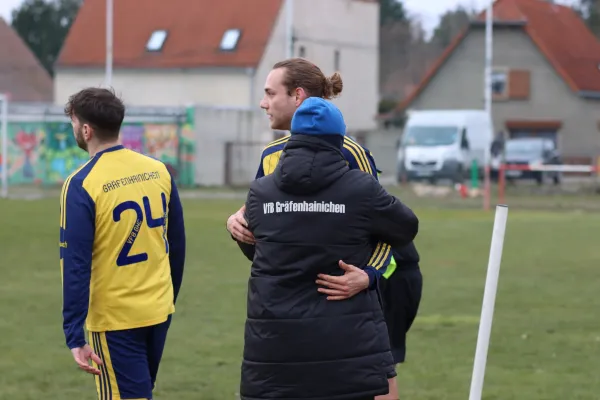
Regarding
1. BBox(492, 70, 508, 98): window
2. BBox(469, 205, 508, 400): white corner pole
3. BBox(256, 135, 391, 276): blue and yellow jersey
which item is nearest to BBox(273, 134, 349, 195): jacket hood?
BBox(256, 135, 391, 276): blue and yellow jersey

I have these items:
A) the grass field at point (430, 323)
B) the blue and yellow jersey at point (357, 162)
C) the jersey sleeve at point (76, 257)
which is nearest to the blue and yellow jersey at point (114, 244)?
the jersey sleeve at point (76, 257)

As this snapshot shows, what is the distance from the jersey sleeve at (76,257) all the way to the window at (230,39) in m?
48.7

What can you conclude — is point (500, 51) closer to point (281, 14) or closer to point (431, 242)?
point (281, 14)

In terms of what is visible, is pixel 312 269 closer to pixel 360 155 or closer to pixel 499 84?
pixel 360 155

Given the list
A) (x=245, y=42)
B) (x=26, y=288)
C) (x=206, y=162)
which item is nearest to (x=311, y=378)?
(x=26, y=288)

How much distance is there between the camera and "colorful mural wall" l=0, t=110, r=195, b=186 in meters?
41.5

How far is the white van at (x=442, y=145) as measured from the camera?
133 ft

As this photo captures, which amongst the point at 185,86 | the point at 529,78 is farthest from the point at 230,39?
the point at 529,78

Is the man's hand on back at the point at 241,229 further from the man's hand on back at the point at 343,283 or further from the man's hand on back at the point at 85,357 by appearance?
the man's hand on back at the point at 85,357

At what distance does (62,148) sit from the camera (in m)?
41.8

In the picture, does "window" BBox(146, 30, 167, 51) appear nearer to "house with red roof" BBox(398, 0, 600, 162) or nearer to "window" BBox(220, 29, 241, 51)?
"window" BBox(220, 29, 241, 51)

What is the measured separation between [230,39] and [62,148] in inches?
553

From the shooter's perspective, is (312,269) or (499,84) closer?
(312,269)

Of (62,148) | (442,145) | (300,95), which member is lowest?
(300,95)
